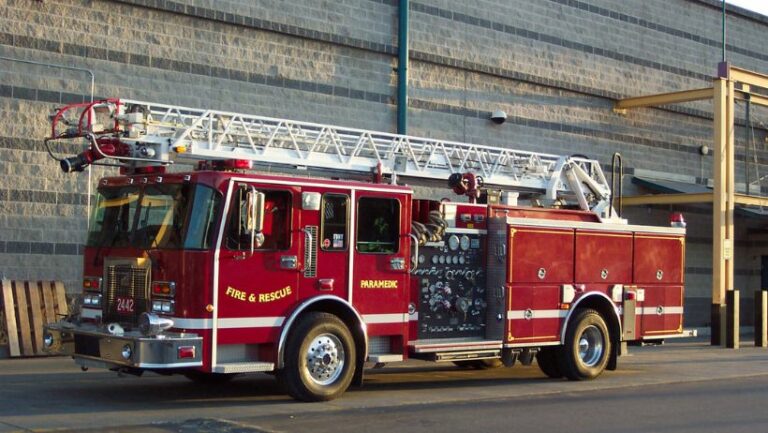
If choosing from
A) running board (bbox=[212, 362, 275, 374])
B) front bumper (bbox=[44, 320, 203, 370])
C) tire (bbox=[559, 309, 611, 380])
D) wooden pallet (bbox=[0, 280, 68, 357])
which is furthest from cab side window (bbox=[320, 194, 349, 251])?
wooden pallet (bbox=[0, 280, 68, 357])

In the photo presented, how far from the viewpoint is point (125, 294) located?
10.9 metres

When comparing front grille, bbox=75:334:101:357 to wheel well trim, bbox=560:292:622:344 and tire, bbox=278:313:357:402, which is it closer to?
tire, bbox=278:313:357:402

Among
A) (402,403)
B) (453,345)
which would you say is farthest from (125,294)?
(453,345)

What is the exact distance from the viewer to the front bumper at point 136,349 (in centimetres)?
1004

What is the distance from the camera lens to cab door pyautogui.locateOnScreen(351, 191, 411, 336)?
11.7m

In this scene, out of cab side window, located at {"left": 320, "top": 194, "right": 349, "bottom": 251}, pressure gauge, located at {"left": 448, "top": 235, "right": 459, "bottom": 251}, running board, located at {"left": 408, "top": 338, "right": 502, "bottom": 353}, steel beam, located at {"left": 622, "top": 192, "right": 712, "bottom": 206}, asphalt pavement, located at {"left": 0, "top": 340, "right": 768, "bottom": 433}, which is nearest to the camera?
asphalt pavement, located at {"left": 0, "top": 340, "right": 768, "bottom": 433}

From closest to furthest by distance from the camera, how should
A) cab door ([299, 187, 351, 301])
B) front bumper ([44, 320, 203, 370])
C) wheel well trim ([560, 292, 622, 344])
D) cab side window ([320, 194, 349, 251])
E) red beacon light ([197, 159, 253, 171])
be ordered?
front bumper ([44, 320, 203, 370]) → red beacon light ([197, 159, 253, 171]) → cab door ([299, 187, 351, 301]) → cab side window ([320, 194, 349, 251]) → wheel well trim ([560, 292, 622, 344])

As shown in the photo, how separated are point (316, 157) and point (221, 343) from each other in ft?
10.2

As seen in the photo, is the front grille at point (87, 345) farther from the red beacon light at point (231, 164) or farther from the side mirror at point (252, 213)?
the red beacon light at point (231, 164)

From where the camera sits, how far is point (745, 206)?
26422mm

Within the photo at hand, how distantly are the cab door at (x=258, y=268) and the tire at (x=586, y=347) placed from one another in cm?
493

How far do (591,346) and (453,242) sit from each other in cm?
304

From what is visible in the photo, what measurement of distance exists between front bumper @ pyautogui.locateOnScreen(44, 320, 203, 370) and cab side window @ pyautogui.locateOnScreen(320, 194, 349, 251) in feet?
6.58

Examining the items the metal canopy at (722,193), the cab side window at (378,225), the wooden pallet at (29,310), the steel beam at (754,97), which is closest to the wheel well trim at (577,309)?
the cab side window at (378,225)
